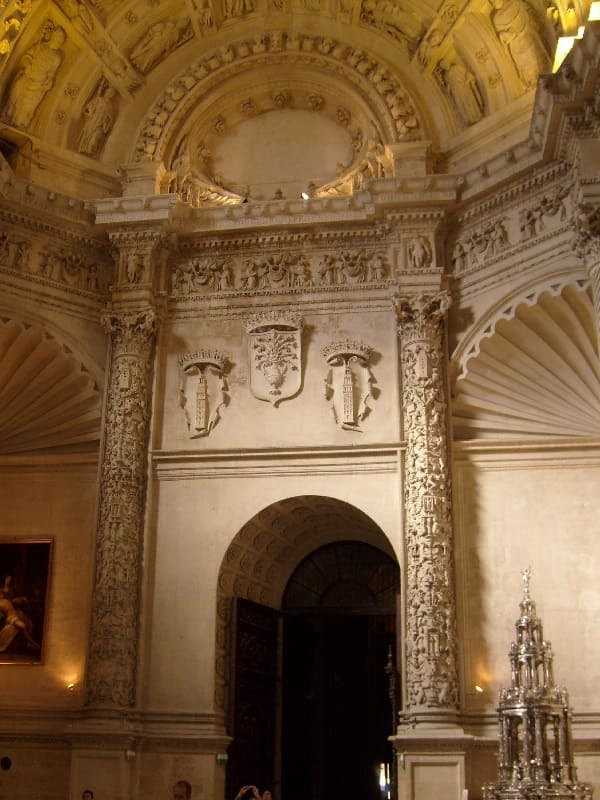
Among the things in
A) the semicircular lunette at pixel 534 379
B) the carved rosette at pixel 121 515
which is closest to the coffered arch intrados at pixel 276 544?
the carved rosette at pixel 121 515

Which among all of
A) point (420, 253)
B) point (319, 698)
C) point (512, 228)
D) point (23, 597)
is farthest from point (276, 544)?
point (512, 228)

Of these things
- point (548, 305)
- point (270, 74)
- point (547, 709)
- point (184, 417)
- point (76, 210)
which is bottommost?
point (547, 709)

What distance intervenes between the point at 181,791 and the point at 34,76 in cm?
1044

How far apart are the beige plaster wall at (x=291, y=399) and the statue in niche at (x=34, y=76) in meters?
4.04

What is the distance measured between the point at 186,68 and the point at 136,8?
1157 mm

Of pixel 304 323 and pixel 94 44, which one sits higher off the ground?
pixel 94 44

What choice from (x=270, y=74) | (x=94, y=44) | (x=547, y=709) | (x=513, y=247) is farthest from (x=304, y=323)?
(x=547, y=709)

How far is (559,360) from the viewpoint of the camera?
46.3 ft

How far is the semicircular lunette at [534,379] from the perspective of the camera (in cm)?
1391

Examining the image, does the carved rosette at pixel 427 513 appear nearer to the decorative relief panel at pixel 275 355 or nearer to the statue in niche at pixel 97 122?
the decorative relief panel at pixel 275 355

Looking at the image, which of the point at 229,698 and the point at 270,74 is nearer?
the point at 229,698

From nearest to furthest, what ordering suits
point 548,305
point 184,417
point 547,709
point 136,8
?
point 547,709 < point 548,305 < point 184,417 < point 136,8

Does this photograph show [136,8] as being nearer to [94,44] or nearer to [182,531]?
[94,44]

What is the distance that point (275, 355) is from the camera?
1477 cm
